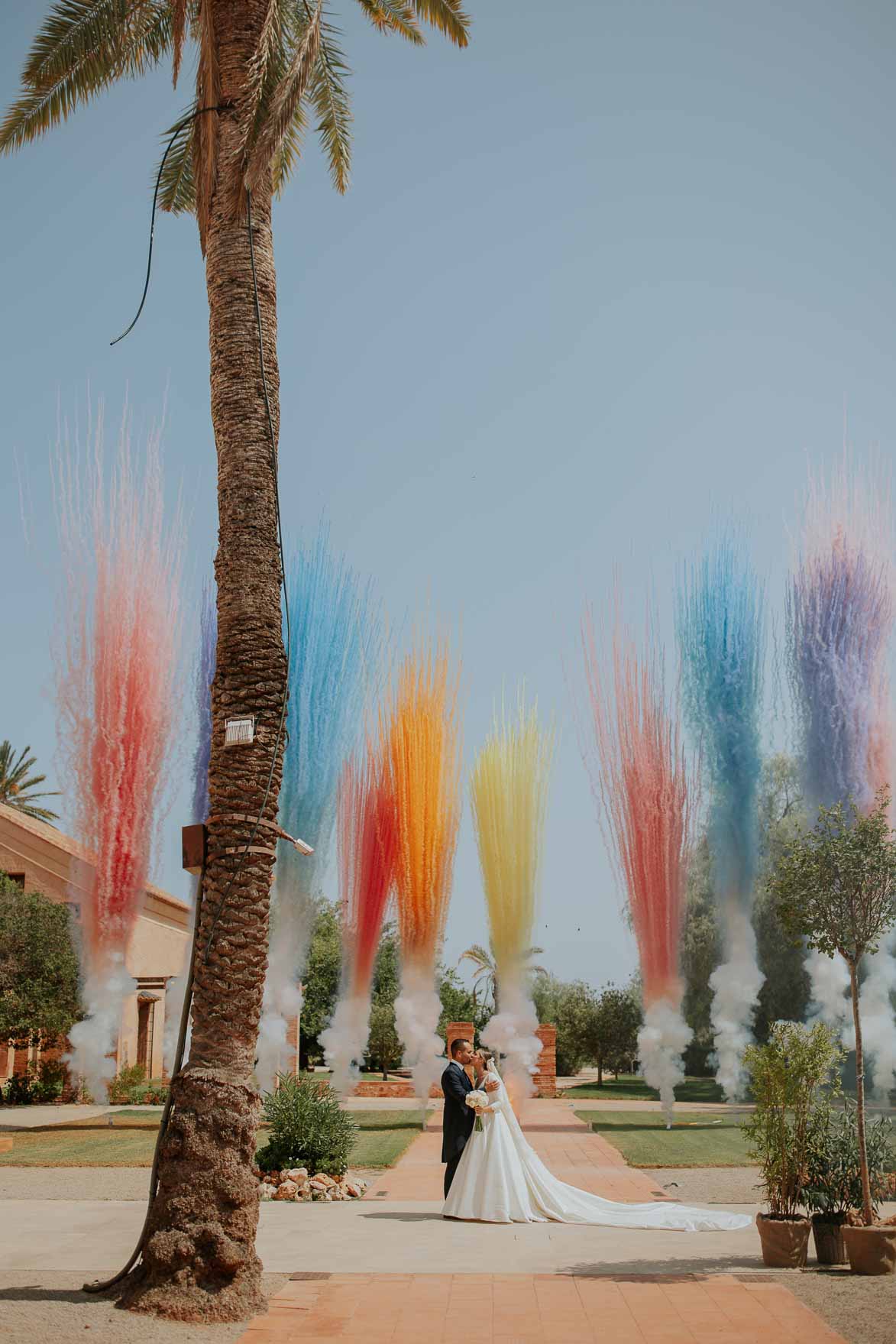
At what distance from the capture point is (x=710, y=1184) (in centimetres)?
1255

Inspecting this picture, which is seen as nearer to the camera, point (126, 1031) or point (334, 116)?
point (334, 116)

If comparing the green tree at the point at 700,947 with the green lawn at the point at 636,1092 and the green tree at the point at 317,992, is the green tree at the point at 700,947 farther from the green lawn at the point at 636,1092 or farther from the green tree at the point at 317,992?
the green tree at the point at 317,992

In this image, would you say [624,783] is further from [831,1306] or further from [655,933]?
[831,1306]

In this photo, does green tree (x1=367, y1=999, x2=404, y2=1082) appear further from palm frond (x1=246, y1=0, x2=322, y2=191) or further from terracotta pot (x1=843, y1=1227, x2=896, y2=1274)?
palm frond (x1=246, y1=0, x2=322, y2=191)

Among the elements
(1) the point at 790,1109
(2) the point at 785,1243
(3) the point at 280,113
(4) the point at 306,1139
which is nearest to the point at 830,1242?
(2) the point at 785,1243

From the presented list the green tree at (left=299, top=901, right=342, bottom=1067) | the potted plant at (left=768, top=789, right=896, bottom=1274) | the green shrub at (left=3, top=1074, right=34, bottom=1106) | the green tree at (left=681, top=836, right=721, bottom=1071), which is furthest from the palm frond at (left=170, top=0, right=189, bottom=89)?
the green tree at (left=299, top=901, right=342, bottom=1067)

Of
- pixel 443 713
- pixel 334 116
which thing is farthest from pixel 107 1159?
pixel 334 116

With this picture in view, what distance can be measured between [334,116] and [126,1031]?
26.7 metres

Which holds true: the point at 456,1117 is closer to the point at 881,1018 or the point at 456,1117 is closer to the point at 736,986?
the point at 736,986

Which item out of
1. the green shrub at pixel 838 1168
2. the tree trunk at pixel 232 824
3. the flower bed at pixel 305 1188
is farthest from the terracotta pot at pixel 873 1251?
the flower bed at pixel 305 1188

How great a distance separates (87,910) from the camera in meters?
Answer: 21.8

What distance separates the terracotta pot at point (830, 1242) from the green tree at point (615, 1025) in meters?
25.3

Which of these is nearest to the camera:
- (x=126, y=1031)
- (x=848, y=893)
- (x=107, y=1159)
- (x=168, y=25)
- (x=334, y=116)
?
(x=848, y=893)

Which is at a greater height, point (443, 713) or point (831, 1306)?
point (443, 713)
